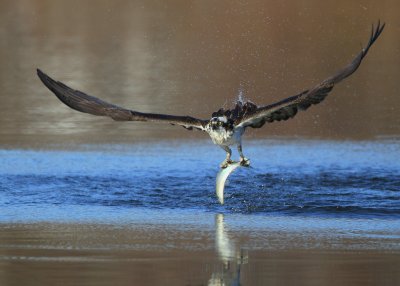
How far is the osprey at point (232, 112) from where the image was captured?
12.3 metres

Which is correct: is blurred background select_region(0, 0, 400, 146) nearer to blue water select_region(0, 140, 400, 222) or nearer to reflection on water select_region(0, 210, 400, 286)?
blue water select_region(0, 140, 400, 222)

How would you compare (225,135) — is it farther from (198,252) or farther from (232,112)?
(198,252)

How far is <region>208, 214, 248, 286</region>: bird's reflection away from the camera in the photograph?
9536 mm

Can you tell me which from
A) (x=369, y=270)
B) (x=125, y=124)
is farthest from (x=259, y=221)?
(x=125, y=124)

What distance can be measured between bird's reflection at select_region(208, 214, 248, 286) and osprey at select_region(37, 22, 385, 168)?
36.9 inches

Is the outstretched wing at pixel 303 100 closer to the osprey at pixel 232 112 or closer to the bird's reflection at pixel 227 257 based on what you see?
the osprey at pixel 232 112

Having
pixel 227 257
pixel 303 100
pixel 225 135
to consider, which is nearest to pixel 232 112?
pixel 225 135

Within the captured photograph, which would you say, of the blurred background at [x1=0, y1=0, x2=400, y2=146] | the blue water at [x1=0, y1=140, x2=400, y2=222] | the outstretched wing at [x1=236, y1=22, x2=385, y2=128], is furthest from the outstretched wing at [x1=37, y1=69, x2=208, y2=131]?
the blurred background at [x1=0, y1=0, x2=400, y2=146]

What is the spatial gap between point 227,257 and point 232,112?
2844 mm

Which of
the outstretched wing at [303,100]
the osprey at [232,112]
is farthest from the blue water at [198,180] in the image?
the outstretched wing at [303,100]

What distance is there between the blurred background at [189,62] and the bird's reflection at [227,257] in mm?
6156

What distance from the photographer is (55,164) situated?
1580cm

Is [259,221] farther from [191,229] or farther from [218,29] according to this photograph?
[218,29]

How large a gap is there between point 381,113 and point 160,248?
8.88 meters
